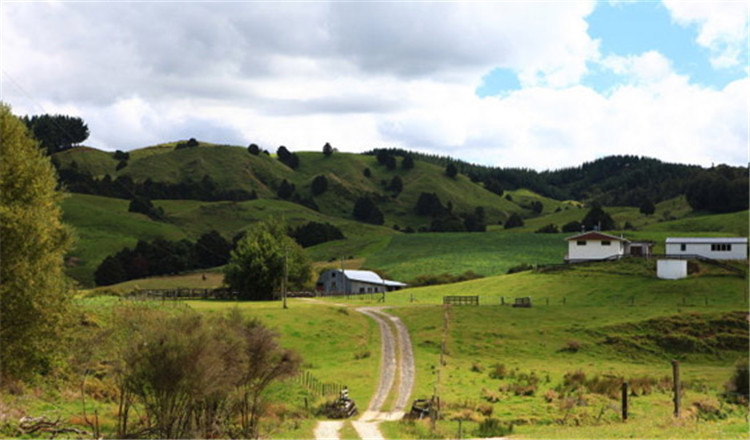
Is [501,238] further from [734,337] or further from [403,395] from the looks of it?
[403,395]

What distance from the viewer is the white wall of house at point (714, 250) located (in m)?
108

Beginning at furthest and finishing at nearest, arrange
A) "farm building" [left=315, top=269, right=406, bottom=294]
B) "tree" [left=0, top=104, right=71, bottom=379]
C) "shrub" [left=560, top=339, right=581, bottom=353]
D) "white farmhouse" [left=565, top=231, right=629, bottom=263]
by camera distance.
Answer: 1. "farm building" [left=315, top=269, right=406, bottom=294]
2. "white farmhouse" [left=565, top=231, right=629, bottom=263]
3. "shrub" [left=560, top=339, right=581, bottom=353]
4. "tree" [left=0, top=104, right=71, bottom=379]

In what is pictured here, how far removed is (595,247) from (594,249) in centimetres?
34

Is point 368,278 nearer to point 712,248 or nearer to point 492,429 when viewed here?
point 712,248

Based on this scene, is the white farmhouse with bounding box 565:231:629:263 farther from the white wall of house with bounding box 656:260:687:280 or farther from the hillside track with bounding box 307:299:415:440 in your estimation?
the hillside track with bounding box 307:299:415:440

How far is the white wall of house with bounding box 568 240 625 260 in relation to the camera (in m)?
116

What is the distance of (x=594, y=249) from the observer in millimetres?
116875

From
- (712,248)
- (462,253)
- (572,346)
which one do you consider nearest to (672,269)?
(712,248)

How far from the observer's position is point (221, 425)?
38375 millimetres

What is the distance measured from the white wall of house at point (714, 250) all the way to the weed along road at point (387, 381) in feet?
159

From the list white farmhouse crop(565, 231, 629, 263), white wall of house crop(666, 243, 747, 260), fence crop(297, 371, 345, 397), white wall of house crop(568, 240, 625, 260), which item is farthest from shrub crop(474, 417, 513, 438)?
white wall of house crop(568, 240, 625, 260)

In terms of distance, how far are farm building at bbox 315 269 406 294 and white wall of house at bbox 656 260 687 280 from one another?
42.2m

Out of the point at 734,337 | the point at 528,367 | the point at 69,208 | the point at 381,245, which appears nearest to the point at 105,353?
the point at 528,367

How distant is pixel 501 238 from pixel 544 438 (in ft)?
470
